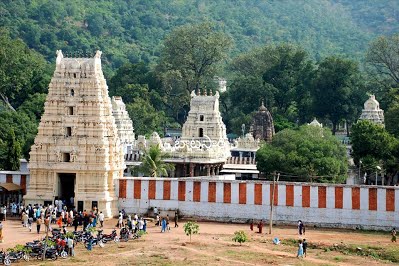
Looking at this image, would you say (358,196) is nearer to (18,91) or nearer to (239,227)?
(239,227)

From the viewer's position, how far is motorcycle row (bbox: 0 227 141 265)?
46594 mm

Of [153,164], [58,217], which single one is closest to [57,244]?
[58,217]

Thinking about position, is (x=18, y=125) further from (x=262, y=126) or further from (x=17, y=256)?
(x=17, y=256)

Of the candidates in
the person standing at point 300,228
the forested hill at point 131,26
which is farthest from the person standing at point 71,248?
the forested hill at point 131,26

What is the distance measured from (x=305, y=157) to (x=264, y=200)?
1037 cm

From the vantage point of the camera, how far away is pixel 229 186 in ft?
196

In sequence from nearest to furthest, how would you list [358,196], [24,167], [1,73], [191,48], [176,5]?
[358,196], [24,167], [1,73], [191,48], [176,5]

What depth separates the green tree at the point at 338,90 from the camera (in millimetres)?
106188

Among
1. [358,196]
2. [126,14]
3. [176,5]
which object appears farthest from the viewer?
[176,5]

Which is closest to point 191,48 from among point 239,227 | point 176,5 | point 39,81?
point 39,81

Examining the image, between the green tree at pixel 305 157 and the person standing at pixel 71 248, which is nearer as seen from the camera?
the person standing at pixel 71 248

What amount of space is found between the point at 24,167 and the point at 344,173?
760 inches

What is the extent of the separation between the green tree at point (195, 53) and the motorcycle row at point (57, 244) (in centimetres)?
7249

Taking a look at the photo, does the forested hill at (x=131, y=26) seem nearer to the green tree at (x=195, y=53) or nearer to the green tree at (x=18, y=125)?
the green tree at (x=195, y=53)
